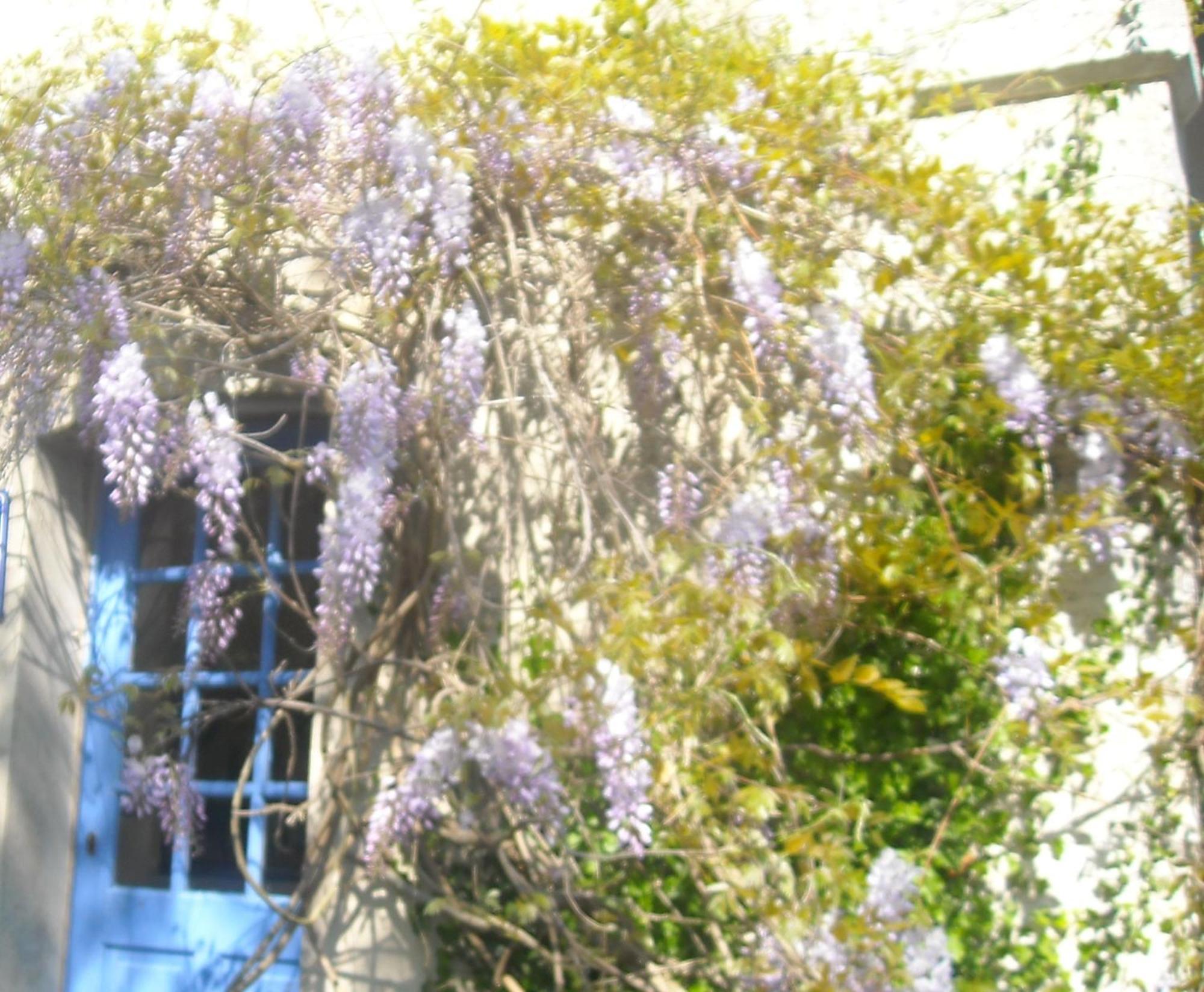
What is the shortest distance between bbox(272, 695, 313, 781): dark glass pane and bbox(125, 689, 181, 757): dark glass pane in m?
0.30

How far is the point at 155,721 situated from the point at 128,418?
1.35 meters

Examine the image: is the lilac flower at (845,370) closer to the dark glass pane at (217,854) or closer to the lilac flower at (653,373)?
the lilac flower at (653,373)

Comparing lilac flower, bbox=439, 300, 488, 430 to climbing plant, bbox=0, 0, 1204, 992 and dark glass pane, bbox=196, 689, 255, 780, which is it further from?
dark glass pane, bbox=196, 689, 255, 780

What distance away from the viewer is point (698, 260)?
2918mm

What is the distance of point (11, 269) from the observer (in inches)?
121

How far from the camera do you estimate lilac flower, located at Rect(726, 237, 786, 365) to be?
9.30 feet

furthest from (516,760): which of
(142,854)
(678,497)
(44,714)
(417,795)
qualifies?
(44,714)

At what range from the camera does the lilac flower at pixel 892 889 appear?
2375 mm

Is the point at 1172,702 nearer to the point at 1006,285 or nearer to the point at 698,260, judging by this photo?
the point at 1006,285

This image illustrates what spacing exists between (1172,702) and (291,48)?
119 inches

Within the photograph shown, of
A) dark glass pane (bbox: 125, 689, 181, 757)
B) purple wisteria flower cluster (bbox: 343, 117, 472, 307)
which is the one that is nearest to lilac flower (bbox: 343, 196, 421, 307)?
purple wisteria flower cluster (bbox: 343, 117, 472, 307)

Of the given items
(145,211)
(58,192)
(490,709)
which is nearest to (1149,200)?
(490,709)

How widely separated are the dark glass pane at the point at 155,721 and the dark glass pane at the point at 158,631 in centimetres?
12

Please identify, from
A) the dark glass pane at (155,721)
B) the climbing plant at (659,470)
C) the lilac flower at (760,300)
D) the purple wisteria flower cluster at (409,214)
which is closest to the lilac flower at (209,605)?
the climbing plant at (659,470)
